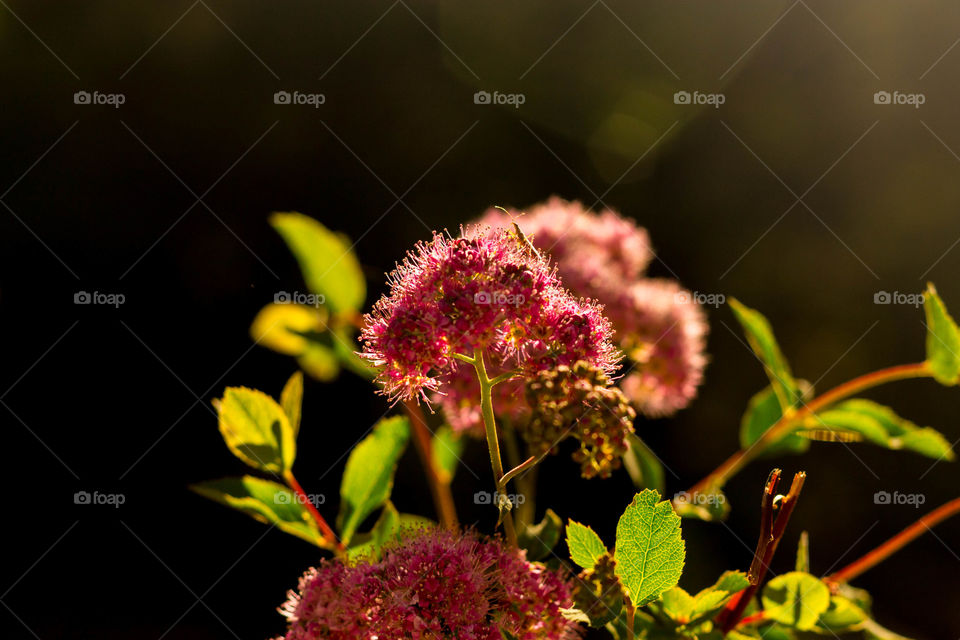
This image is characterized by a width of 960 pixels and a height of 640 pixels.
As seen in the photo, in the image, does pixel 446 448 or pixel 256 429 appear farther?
pixel 446 448

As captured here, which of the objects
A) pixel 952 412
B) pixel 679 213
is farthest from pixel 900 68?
pixel 952 412

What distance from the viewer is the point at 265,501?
705 mm

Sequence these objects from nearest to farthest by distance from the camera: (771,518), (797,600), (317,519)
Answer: (771,518) < (797,600) < (317,519)

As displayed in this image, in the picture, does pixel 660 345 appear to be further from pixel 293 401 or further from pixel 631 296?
pixel 293 401

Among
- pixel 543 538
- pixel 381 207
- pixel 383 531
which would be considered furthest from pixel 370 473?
pixel 381 207

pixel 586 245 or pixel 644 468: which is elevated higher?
pixel 586 245

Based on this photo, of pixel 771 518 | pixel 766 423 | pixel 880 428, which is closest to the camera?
pixel 771 518

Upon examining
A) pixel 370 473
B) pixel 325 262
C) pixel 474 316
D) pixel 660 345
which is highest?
pixel 325 262

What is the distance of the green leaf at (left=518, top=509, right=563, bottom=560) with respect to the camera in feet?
2.13

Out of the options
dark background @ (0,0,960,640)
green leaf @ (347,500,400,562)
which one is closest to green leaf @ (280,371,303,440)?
green leaf @ (347,500,400,562)

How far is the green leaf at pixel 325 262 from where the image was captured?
3.57 ft

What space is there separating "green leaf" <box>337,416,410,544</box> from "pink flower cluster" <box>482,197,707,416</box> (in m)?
0.39

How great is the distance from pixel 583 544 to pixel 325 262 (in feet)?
2.23

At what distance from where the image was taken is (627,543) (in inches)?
20.5
